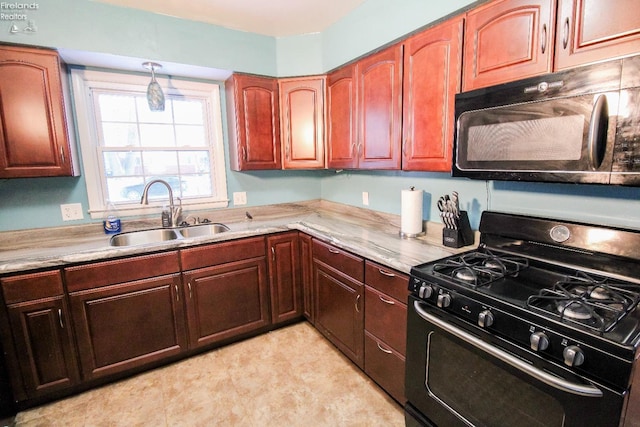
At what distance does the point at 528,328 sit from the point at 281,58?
8.50 feet

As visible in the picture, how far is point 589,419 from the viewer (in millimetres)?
915

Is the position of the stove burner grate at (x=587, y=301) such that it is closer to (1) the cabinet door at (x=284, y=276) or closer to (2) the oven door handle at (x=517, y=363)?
(2) the oven door handle at (x=517, y=363)

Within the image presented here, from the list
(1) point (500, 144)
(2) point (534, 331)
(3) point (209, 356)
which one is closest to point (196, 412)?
(3) point (209, 356)

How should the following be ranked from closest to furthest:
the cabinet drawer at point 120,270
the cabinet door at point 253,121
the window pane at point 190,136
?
the cabinet drawer at point 120,270 → the cabinet door at point 253,121 → the window pane at point 190,136

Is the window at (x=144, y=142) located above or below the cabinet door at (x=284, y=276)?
above

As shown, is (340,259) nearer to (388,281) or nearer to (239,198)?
(388,281)

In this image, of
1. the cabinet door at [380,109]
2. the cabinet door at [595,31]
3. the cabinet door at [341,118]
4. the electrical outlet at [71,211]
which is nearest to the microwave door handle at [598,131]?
the cabinet door at [595,31]

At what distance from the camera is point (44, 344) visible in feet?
6.00

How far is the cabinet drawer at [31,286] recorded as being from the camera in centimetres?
171

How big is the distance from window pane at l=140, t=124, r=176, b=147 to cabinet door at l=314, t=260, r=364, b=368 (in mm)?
1606

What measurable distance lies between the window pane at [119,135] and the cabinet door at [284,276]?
136 cm

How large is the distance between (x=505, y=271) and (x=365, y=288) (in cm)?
77

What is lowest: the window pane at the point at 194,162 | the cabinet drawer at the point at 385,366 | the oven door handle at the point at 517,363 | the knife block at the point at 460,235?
the cabinet drawer at the point at 385,366

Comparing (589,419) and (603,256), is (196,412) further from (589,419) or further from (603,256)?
(603,256)
